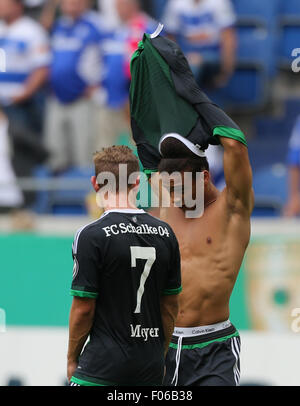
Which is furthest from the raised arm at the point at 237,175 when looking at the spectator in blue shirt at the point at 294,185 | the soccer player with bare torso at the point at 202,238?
the spectator in blue shirt at the point at 294,185

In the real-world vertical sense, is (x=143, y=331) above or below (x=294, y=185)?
below

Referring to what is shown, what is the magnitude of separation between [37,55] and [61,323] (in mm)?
3191

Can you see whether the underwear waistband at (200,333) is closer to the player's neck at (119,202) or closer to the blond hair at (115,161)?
the player's neck at (119,202)

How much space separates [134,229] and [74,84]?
529 centimetres

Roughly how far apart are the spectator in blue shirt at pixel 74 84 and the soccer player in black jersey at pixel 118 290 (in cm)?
502

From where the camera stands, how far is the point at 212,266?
522cm

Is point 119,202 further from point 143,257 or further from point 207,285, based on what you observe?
point 207,285

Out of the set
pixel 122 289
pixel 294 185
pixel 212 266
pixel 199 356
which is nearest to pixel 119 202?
pixel 122 289

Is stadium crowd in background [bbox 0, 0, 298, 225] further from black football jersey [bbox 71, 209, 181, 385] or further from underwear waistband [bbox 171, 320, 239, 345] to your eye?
black football jersey [bbox 71, 209, 181, 385]

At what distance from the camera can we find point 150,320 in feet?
14.9

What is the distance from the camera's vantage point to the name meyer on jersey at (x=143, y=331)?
14.7ft

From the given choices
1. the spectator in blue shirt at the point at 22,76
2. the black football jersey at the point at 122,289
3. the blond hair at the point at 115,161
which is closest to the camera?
the black football jersey at the point at 122,289

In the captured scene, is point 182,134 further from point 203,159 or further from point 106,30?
point 106,30

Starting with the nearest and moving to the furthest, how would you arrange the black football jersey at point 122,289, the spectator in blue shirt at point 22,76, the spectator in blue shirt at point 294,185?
the black football jersey at point 122,289 → the spectator in blue shirt at point 294,185 → the spectator in blue shirt at point 22,76
